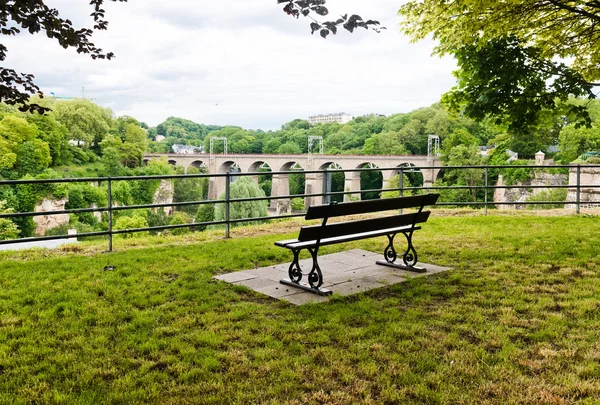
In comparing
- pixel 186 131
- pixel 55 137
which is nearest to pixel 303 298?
pixel 55 137

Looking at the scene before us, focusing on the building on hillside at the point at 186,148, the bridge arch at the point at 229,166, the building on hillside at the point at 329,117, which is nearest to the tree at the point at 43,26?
the bridge arch at the point at 229,166

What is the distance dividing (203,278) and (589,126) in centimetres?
580

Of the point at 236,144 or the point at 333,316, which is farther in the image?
the point at 236,144

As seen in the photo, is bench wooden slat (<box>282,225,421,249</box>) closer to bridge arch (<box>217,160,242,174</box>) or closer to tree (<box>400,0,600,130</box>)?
tree (<box>400,0,600,130</box>)

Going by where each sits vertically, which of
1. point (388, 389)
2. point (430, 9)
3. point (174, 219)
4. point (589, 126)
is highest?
point (430, 9)

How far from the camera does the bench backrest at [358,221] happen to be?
465cm

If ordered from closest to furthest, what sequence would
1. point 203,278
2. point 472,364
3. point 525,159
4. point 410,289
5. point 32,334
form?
1. point 472,364
2. point 32,334
3. point 410,289
4. point 203,278
5. point 525,159

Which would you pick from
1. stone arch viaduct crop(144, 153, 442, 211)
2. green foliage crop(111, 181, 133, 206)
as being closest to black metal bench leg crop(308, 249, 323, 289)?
stone arch viaduct crop(144, 153, 442, 211)

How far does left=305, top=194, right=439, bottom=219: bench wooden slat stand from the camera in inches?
181

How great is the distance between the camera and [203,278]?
5.13 metres

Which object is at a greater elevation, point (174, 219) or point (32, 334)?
point (32, 334)

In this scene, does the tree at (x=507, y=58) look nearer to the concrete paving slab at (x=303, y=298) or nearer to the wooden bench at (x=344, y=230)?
the wooden bench at (x=344, y=230)

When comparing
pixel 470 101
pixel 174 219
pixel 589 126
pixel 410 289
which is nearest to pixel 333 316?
pixel 410 289

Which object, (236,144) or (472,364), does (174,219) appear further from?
(472,364)
